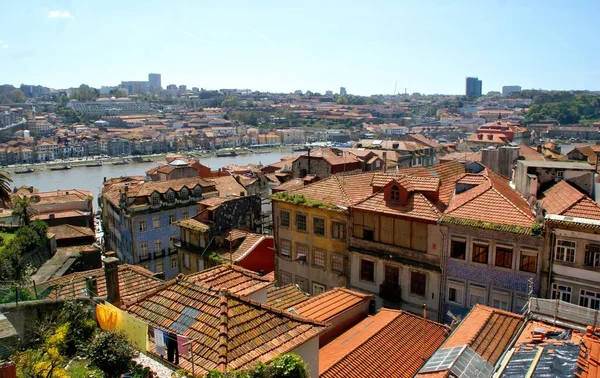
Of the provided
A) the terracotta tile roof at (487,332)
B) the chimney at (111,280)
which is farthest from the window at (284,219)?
the chimney at (111,280)

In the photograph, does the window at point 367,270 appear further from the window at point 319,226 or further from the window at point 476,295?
the window at point 476,295

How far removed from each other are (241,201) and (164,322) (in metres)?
16.4

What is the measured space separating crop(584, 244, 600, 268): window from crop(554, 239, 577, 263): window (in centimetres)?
29

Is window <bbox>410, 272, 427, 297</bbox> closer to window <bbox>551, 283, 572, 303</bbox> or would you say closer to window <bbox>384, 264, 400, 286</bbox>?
window <bbox>384, 264, 400, 286</bbox>

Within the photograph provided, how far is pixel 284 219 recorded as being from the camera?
64.0 feet

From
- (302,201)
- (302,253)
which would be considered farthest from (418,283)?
(302,201)

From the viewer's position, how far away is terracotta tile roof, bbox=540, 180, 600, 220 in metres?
13.3

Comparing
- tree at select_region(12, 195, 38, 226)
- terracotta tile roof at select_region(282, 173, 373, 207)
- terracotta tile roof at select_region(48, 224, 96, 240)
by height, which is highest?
terracotta tile roof at select_region(282, 173, 373, 207)

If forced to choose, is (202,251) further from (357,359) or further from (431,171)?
(357,359)

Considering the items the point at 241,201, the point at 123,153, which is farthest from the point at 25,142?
the point at 241,201

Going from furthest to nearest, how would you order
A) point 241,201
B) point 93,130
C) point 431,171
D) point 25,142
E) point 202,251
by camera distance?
point 93,130 < point 25,142 < point 241,201 < point 202,251 < point 431,171

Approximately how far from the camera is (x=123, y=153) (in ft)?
419

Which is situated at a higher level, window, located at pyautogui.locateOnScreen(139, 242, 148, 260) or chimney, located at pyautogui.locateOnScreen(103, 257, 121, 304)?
chimney, located at pyautogui.locateOnScreen(103, 257, 121, 304)

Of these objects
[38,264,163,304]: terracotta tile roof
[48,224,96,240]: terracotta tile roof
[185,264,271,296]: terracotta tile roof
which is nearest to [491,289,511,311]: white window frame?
[185,264,271,296]: terracotta tile roof
